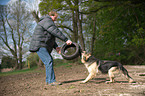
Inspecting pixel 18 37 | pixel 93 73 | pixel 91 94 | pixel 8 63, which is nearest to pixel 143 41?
pixel 93 73

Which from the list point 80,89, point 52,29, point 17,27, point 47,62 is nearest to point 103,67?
point 80,89

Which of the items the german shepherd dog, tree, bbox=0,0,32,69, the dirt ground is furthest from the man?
tree, bbox=0,0,32,69

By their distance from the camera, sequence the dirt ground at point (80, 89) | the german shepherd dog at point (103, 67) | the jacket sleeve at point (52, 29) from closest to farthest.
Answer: the dirt ground at point (80, 89), the german shepherd dog at point (103, 67), the jacket sleeve at point (52, 29)

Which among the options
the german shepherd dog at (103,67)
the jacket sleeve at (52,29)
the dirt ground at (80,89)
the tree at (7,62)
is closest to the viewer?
the dirt ground at (80,89)

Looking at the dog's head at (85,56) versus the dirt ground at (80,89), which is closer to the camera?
the dirt ground at (80,89)

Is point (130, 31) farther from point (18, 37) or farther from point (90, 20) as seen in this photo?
point (18, 37)

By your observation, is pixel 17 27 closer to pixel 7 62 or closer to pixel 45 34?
pixel 7 62

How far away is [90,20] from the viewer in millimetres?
19359

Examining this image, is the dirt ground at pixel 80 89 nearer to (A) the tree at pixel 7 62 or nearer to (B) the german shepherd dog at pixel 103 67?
(B) the german shepherd dog at pixel 103 67

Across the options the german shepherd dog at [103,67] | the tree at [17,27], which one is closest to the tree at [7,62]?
the tree at [17,27]

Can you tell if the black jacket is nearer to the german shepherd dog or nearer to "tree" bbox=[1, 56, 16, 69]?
the german shepherd dog

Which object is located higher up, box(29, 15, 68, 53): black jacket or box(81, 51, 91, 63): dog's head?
box(29, 15, 68, 53): black jacket

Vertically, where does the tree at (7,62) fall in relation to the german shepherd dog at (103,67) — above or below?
below

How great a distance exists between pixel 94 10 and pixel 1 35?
15.6m
